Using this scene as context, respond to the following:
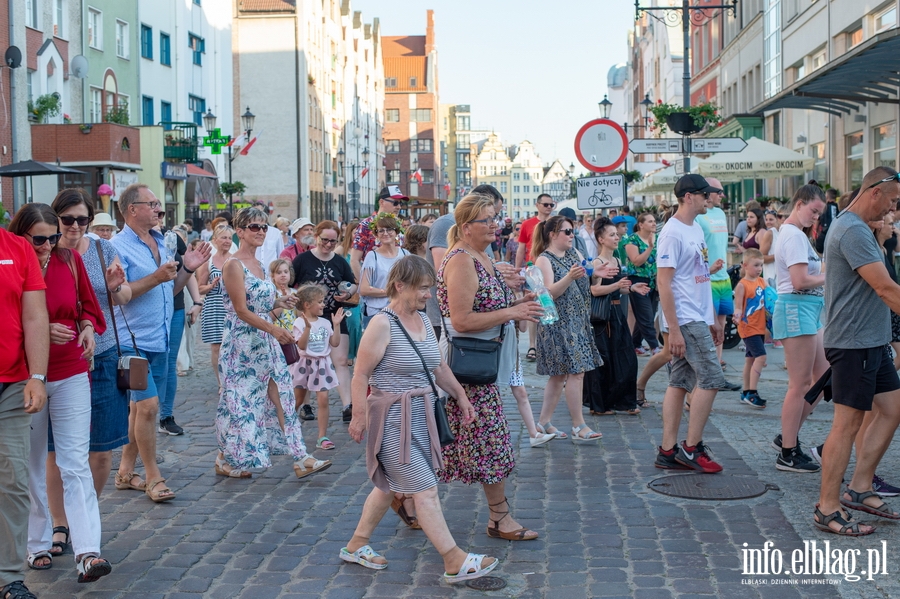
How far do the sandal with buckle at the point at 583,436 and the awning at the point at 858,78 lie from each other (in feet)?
25.7

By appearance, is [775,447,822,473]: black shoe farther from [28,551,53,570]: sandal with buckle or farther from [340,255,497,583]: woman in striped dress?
[28,551,53,570]: sandal with buckle

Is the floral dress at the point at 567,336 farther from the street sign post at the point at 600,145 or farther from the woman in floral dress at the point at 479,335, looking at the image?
the street sign post at the point at 600,145

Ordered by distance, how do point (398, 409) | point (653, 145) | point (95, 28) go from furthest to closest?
1. point (95, 28)
2. point (653, 145)
3. point (398, 409)

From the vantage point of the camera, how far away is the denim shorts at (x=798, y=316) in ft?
23.7

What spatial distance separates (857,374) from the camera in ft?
19.0

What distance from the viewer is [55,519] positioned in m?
5.82

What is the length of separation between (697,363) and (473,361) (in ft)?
7.02

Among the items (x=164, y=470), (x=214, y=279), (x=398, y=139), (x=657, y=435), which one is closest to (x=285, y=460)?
(x=164, y=470)

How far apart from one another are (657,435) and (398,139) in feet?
378

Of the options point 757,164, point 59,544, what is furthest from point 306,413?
point 757,164

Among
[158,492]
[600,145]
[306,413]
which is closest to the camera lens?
[158,492]

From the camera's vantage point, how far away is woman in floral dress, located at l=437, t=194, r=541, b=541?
5.74 metres

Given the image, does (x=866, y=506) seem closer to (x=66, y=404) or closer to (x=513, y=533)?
(x=513, y=533)

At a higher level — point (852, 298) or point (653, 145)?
point (653, 145)
